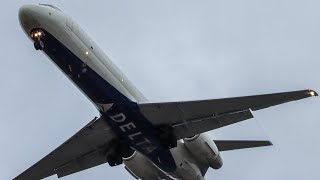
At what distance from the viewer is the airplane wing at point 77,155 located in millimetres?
36719

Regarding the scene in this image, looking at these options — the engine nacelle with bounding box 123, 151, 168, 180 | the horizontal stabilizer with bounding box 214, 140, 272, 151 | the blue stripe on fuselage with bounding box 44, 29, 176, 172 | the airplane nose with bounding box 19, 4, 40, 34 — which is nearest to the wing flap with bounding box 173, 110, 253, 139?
the blue stripe on fuselage with bounding box 44, 29, 176, 172

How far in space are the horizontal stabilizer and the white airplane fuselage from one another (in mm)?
3333

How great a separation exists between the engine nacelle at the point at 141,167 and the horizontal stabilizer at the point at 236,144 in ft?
11.5

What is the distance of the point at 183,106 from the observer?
3425cm

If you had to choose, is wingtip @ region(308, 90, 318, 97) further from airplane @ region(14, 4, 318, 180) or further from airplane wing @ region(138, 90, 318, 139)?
airplane wing @ region(138, 90, 318, 139)

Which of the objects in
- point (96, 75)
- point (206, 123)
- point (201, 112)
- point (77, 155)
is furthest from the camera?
point (77, 155)

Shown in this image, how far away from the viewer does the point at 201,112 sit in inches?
1353

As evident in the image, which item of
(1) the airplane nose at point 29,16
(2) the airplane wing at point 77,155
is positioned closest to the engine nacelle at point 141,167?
(2) the airplane wing at point 77,155

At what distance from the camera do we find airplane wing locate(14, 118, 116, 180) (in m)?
36.7

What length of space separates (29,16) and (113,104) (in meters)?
5.63

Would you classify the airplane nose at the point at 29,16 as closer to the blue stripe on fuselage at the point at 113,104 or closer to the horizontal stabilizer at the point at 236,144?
the blue stripe on fuselage at the point at 113,104

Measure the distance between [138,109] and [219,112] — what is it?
389 cm

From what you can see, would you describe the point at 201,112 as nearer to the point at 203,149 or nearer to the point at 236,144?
the point at 203,149

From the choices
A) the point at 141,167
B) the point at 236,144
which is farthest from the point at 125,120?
the point at 236,144
